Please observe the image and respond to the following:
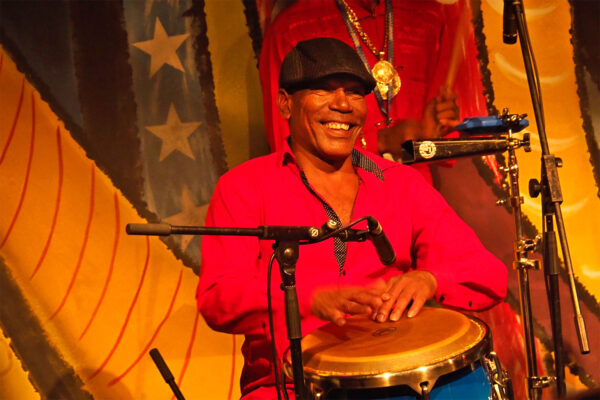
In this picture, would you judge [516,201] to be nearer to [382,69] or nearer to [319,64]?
[382,69]

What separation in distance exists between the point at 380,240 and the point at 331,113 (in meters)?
0.93

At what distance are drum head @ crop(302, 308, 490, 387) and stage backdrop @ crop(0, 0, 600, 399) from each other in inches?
71.4

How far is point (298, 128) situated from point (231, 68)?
129 centimetres

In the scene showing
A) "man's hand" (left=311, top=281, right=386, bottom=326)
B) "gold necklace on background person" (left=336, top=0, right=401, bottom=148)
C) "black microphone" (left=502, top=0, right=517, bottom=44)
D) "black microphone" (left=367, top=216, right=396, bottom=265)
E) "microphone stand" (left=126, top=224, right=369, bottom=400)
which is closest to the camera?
"microphone stand" (left=126, top=224, right=369, bottom=400)

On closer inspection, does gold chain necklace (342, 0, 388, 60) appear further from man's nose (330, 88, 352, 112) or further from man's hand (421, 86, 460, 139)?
man's nose (330, 88, 352, 112)

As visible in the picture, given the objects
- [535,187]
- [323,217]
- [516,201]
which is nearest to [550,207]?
[535,187]

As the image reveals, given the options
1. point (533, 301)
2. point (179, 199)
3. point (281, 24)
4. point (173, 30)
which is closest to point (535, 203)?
point (533, 301)

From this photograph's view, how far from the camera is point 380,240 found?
2.02m

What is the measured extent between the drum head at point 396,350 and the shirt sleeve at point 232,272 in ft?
0.97

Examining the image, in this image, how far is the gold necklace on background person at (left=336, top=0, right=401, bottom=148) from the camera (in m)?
3.59

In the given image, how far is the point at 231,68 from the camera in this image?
4.02 meters

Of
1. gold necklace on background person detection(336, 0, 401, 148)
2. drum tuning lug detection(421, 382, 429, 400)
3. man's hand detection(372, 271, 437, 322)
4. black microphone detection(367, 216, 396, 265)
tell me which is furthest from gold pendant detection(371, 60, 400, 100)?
drum tuning lug detection(421, 382, 429, 400)

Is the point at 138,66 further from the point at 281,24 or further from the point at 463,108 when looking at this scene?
the point at 463,108

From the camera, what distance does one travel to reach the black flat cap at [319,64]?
2.74 metres
